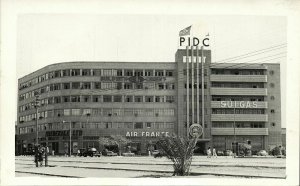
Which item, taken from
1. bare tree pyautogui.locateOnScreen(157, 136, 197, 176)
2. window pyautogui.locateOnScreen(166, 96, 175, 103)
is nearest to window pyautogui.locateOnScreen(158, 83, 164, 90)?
window pyautogui.locateOnScreen(166, 96, 175, 103)

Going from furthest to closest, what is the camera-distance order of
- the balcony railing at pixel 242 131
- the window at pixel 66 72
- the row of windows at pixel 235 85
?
1. the balcony railing at pixel 242 131
2. the row of windows at pixel 235 85
3. the window at pixel 66 72

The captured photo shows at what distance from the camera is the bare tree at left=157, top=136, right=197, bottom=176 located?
69.2 feet

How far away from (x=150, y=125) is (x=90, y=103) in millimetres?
8301

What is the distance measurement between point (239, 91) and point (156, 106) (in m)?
11.0

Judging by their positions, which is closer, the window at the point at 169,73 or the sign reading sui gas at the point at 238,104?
the window at the point at 169,73

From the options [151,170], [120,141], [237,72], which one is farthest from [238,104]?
[151,170]

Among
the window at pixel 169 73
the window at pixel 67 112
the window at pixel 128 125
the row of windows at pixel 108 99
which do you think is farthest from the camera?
the window at pixel 67 112

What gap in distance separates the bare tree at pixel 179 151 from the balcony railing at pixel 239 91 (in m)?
43.8

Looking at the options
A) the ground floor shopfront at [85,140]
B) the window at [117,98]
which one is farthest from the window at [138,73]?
the ground floor shopfront at [85,140]

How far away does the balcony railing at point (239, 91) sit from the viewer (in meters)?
64.4

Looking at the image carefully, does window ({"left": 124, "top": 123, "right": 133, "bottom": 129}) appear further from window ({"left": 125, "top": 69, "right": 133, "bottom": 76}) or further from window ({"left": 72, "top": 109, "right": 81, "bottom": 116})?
window ({"left": 125, "top": 69, "right": 133, "bottom": 76})

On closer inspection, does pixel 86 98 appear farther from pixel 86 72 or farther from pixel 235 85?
pixel 235 85

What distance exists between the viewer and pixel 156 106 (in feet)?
209

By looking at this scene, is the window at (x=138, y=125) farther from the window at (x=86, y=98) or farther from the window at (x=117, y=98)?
the window at (x=86, y=98)
